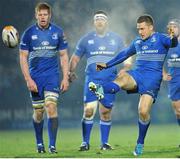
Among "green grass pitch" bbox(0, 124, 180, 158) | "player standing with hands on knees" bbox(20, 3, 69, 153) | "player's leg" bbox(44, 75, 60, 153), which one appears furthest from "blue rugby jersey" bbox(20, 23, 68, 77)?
"green grass pitch" bbox(0, 124, 180, 158)

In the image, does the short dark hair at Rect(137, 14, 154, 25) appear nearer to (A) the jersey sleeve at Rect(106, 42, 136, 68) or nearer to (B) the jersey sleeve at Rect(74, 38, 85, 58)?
(A) the jersey sleeve at Rect(106, 42, 136, 68)

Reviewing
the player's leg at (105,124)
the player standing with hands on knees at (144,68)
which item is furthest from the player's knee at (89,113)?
the player standing with hands on knees at (144,68)

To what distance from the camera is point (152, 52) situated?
6461mm

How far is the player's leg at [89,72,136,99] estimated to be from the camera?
6.14 meters

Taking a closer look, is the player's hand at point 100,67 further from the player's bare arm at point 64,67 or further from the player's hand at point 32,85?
the player's hand at point 32,85

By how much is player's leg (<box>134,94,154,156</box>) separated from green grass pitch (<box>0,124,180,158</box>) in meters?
0.24

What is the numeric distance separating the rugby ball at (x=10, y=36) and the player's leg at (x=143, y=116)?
71.3 inches

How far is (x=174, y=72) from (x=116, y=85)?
111cm

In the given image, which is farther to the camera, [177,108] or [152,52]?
[177,108]

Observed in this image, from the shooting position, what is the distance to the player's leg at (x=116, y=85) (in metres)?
6.14

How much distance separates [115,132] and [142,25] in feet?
4.81

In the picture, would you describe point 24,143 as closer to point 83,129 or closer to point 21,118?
point 21,118

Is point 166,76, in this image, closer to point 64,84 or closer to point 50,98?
point 64,84

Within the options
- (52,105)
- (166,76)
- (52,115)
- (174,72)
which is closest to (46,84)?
(52,105)
